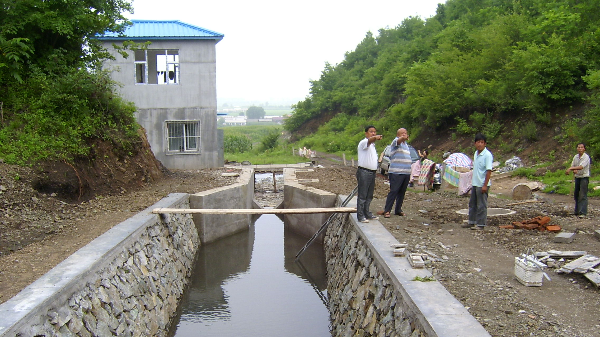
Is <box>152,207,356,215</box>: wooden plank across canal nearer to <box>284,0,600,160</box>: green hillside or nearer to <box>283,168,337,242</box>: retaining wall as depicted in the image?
<box>283,168,337,242</box>: retaining wall

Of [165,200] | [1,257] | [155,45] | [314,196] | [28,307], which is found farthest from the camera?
[155,45]

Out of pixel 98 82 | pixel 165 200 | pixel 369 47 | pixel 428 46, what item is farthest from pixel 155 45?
pixel 369 47

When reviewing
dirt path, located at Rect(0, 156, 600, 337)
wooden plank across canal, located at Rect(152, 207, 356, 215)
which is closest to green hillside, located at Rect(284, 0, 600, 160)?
dirt path, located at Rect(0, 156, 600, 337)

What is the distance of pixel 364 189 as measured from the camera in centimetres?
895

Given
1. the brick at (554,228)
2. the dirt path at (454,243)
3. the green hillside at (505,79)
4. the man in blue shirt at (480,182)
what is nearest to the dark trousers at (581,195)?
the dirt path at (454,243)

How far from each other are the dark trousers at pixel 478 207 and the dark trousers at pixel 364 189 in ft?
5.92

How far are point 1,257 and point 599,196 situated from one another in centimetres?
1300

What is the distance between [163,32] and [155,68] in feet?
5.26

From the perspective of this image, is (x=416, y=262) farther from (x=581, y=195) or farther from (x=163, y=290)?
(x=581, y=195)

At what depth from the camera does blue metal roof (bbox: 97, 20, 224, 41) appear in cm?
2069

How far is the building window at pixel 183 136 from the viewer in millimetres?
21594

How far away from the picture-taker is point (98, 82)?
572 inches

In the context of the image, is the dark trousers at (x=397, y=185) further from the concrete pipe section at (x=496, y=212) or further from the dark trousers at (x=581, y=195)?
the dark trousers at (x=581, y=195)

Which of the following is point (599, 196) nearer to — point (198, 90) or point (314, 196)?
point (314, 196)
